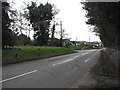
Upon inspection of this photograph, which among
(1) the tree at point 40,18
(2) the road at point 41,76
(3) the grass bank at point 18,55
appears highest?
(1) the tree at point 40,18

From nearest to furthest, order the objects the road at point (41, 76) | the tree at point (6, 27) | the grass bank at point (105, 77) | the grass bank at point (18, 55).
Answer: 1. the grass bank at point (105, 77)
2. the road at point (41, 76)
3. the grass bank at point (18, 55)
4. the tree at point (6, 27)

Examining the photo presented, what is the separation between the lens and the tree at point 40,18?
130 feet

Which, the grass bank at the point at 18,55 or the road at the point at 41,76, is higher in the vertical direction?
the grass bank at the point at 18,55

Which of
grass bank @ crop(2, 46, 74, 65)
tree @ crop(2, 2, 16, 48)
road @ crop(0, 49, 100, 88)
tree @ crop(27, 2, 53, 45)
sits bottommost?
road @ crop(0, 49, 100, 88)

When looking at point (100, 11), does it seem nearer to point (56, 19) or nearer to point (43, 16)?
point (43, 16)

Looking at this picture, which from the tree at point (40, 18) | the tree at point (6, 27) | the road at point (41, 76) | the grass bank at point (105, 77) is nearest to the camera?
the grass bank at point (105, 77)

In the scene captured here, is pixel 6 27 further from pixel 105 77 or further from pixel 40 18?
pixel 40 18

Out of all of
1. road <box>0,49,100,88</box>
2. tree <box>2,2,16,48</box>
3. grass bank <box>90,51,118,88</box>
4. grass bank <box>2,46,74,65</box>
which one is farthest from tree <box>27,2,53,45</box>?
grass bank <box>90,51,118,88</box>

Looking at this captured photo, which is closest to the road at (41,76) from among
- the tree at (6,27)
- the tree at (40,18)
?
the tree at (6,27)

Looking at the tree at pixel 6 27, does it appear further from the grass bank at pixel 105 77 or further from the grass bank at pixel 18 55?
the grass bank at pixel 105 77

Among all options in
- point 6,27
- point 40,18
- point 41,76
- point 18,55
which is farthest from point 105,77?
point 40,18

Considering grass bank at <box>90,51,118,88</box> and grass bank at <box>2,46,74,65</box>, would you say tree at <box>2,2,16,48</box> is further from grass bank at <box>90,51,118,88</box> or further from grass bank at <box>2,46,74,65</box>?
grass bank at <box>90,51,118,88</box>

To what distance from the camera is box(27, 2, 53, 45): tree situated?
3966cm

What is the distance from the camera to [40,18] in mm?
42406
